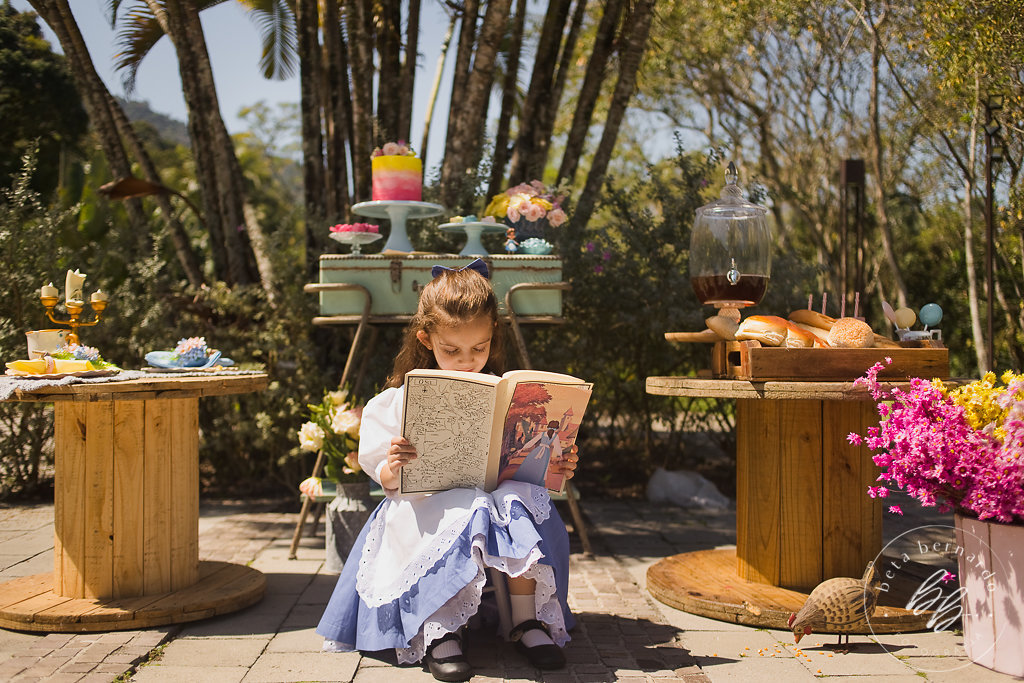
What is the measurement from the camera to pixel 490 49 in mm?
4902

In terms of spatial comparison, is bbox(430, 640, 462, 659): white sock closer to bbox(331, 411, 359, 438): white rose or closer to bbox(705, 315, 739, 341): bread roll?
bbox(331, 411, 359, 438): white rose

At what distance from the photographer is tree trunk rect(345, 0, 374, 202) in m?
5.21

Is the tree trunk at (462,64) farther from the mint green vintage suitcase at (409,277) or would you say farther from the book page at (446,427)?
the book page at (446,427)

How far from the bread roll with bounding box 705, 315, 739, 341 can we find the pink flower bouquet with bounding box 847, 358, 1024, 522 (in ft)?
2.56

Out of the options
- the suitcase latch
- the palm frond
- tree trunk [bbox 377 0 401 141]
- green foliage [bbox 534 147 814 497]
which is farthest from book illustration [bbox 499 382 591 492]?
the palm frond

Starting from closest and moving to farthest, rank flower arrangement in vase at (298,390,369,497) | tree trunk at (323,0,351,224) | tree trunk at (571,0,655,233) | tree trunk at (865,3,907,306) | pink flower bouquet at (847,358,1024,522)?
pink flower bouquet at (847,358,1024,522) → flower arrangement in vase at (298,390,369,497) → tree trunk at (571,0,655,233) → tree trunk at (323,0,351,224) → tree trunk at (865,3,907,306)

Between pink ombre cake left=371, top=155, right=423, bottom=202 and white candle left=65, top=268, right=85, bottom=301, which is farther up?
pink ombre cake left=371, top=155, right=423, bottom=202

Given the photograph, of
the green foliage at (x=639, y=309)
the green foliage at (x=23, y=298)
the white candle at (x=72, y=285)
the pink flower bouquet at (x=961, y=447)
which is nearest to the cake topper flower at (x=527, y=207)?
the green foliage at (x=639, y=309)

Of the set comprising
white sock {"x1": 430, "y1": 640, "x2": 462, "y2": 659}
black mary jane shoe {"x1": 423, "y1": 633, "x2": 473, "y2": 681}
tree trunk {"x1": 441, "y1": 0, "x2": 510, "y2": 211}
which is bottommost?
black mary jane shoe {"x1": 423, "y1": 633, "x2": 473, "y2": 681}

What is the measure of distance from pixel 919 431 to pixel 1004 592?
1.64 feet

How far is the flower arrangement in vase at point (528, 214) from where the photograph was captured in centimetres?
418

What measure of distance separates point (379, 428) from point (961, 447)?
1.74 meters

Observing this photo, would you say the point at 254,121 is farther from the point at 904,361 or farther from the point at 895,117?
the point at 904,361

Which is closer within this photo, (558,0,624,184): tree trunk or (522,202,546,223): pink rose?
(522,202,546,223): pink rose
